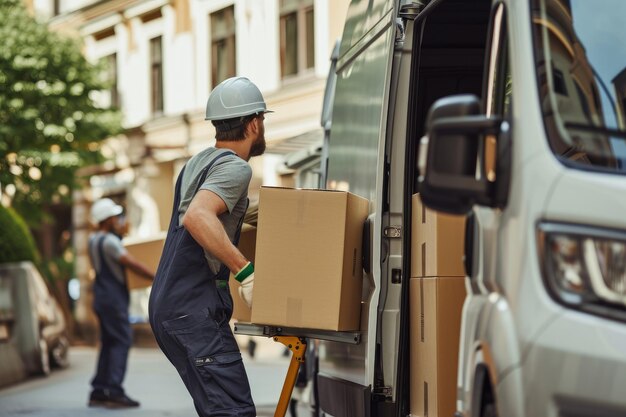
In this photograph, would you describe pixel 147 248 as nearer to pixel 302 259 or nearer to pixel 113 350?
pixel 302 259

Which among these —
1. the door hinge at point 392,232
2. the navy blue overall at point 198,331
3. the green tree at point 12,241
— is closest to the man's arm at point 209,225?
the navy blue overall at point 198,331

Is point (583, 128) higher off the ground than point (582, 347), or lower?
higher

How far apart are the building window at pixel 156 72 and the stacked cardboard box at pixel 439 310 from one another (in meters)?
24.7

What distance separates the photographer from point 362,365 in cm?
654

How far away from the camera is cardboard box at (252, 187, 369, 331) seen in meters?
6.02

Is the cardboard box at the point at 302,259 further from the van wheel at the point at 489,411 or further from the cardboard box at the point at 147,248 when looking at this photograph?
the cardboard box at the point at 147,248

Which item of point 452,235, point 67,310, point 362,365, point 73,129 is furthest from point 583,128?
point 67,310

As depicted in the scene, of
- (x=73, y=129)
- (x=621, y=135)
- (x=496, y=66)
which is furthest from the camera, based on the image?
(x=73, y=129)

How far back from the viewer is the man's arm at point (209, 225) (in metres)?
5.56

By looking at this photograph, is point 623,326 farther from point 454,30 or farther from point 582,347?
point 454,30

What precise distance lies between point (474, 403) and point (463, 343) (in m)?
0.27

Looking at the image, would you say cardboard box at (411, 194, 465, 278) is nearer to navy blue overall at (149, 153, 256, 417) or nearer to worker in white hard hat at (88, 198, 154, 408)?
navy blue overall at (149, 153, 256, 417)

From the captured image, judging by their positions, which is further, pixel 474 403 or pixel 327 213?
pixel 327 213

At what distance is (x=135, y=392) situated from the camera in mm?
14430
